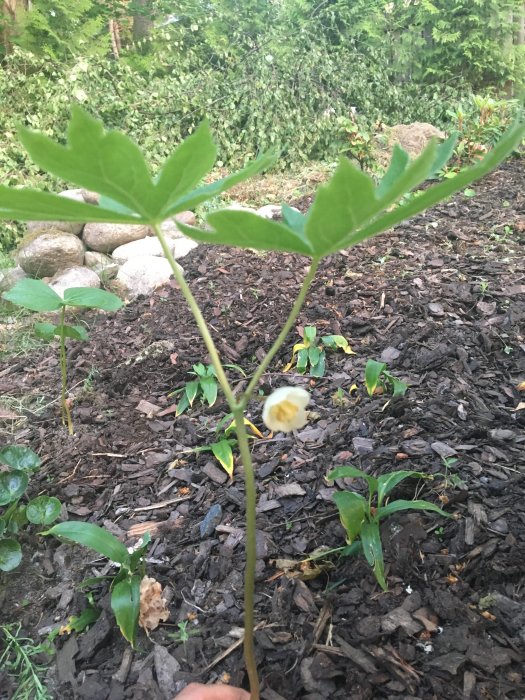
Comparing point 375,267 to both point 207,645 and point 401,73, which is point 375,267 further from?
point 401,73

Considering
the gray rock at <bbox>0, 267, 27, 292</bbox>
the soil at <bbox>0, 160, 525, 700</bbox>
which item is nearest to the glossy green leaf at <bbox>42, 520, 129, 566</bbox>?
the soil at <bbox>0, 160, 525, 700</bbox>

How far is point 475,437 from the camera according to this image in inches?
59.1

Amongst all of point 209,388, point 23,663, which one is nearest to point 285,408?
point 23,663

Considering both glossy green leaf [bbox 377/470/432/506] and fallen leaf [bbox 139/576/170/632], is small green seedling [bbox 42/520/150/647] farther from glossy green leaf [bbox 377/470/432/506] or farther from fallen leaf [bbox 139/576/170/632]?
glossy green leaf [bbox 377/470/432/506]

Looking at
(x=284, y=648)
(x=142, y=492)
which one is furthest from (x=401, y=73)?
(x=284, y=648)

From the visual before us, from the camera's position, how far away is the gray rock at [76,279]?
12.7ft

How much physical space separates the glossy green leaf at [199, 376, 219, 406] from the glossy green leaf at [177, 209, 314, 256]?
1.35 m

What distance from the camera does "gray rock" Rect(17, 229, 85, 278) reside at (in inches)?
165

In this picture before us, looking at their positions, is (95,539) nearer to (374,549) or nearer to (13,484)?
(13,484)

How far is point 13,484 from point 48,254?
3.13m

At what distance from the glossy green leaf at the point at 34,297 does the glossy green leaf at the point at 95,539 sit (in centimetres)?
72

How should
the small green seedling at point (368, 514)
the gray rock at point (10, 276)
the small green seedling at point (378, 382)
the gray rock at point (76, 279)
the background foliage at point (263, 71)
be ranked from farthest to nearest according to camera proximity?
the background foliage at point (263, 71), the gray rock at point (10, 276), the gray rock at point (76, 279), the small green seedling at point (378, 382), the small green seedling at point (368, 514)

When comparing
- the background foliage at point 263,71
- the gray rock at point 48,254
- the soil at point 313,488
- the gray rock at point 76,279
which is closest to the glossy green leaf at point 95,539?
the soil at point 313,488

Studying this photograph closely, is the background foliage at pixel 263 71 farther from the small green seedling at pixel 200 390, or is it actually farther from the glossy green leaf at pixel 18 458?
the glossy green leaf at pixel 18 458
